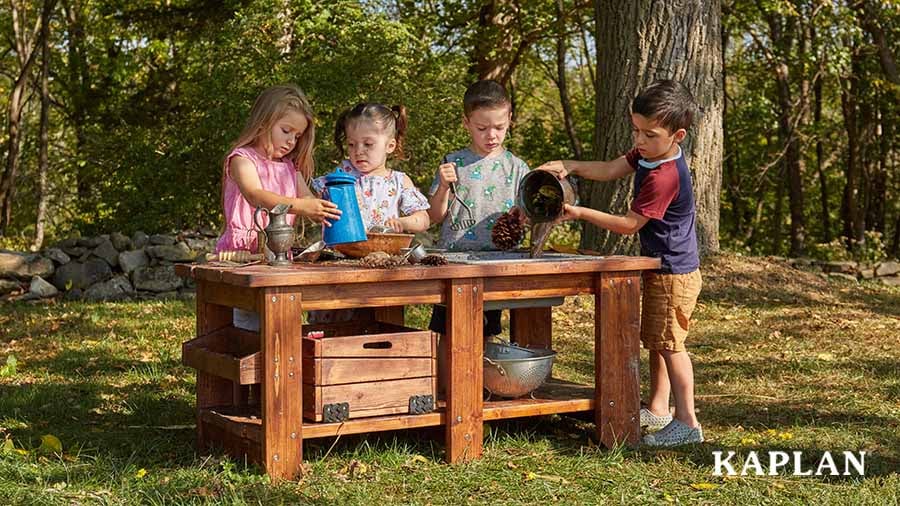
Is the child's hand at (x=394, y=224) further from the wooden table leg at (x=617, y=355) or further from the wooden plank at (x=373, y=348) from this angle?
the wooden table leg at (x=617, y=355)

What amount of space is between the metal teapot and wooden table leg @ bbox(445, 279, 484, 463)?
61cm

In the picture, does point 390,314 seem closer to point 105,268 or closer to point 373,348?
point 373,348

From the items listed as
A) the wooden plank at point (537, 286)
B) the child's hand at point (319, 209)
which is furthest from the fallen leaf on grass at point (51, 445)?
the wooden plank at point (537, 286)

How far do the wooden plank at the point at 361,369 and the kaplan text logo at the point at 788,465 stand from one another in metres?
1.16

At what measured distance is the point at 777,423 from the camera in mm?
5047

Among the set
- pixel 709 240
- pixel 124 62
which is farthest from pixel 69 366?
pixel 124 62

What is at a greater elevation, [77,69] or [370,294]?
[77,69]

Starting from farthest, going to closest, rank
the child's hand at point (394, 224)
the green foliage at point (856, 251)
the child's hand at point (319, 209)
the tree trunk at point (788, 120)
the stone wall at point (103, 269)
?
1. the tree trunk at point (788, 120)
2. the green foliage at point (856, 251)
3. the stone wall at point (103, 269)
4. the child's hand at point (394, 224)
5. the child's hand at point (319, 209)

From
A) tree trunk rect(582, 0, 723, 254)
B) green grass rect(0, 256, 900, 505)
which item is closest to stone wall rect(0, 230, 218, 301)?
green grass rect(0, 256, 900, 505)

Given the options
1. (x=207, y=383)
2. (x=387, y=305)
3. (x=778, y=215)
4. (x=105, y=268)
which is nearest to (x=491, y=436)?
(x=387, y=305)

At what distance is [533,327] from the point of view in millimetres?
5320

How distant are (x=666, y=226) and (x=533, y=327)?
0.98 meters

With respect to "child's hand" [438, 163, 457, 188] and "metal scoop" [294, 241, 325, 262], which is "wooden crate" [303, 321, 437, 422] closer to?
"metal scoop" [294, 241, 325, 262]

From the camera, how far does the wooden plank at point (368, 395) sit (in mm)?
4027
